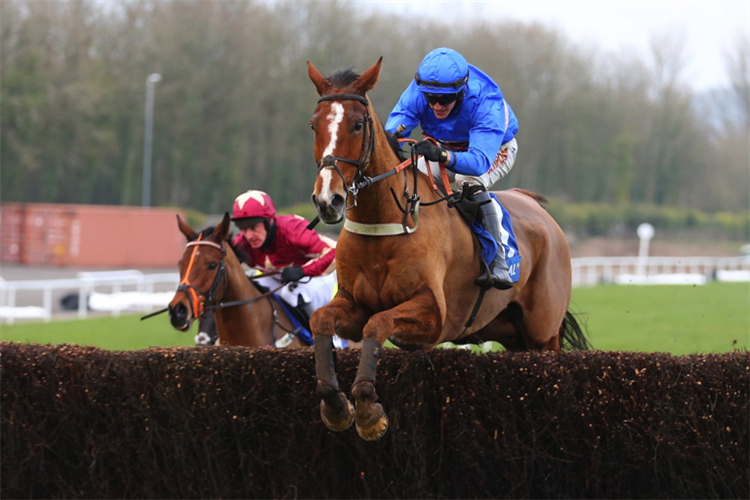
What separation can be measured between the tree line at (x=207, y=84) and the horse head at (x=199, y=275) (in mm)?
23407

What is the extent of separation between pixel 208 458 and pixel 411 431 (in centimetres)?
100

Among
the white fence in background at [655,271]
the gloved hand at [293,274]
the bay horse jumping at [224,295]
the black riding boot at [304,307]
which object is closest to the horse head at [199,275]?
the bay horse jumping at [224,295]

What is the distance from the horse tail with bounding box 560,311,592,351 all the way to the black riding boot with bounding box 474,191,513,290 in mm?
1320

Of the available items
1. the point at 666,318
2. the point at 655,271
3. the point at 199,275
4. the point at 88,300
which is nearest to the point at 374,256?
the point at 199,275

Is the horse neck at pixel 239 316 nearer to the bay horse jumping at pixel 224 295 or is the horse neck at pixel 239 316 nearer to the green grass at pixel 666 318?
the bay horse jumping at pixel 224 295

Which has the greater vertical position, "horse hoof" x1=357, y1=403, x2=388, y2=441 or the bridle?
the bridle

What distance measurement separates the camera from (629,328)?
14109 mm

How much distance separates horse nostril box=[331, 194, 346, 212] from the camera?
323cm

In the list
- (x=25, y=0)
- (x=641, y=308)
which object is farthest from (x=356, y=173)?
(x=25, y=0)

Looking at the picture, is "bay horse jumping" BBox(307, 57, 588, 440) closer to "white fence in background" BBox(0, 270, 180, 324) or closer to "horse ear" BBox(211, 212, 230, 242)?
"horse ear" BBox(211, 212, 230, 242)

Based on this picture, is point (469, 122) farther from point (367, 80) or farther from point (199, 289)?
point (199, 289)

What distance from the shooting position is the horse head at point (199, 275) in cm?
543

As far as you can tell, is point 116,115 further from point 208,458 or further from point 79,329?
point 208,458

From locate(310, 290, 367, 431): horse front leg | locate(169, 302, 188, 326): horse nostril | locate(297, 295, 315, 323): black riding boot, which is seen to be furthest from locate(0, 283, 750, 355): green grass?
locate(310, 290, 367, 431): horse front leg
